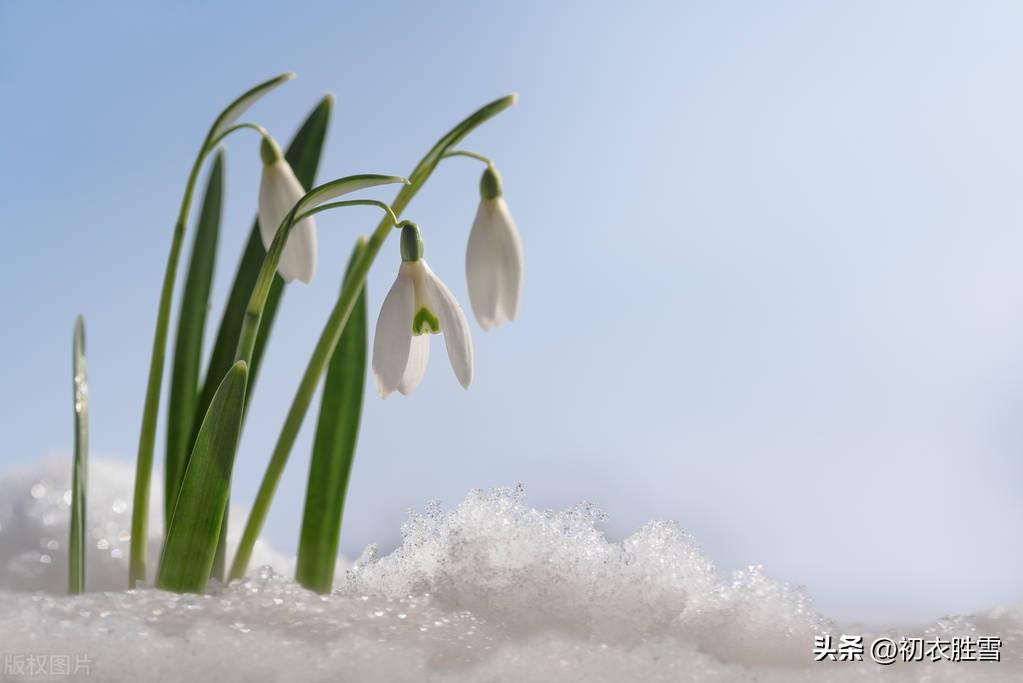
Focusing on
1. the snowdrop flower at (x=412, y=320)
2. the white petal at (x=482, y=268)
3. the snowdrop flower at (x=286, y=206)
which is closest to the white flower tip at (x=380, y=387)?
the snowdrop flower at (x=412, y=320)

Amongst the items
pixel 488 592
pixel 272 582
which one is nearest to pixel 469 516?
pixel 488 592

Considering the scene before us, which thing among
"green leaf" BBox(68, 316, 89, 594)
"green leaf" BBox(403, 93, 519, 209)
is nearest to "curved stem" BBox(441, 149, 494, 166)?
"green leaf" BBox(403, 93, 519, 209)

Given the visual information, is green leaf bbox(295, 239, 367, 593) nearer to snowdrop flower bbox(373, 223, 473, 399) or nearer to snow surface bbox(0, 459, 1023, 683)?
snow surface bbox(0, 459, 1023, 683)

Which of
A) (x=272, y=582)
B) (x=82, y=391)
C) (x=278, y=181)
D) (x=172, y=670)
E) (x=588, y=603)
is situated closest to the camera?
(x=172, y=670)

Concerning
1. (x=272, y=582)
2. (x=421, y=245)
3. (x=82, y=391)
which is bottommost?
(x=272, y=582)

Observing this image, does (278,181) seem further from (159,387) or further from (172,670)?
(172,670)

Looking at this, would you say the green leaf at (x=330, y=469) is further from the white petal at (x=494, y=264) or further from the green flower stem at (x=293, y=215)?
the white petal at (x=494, y=264)
